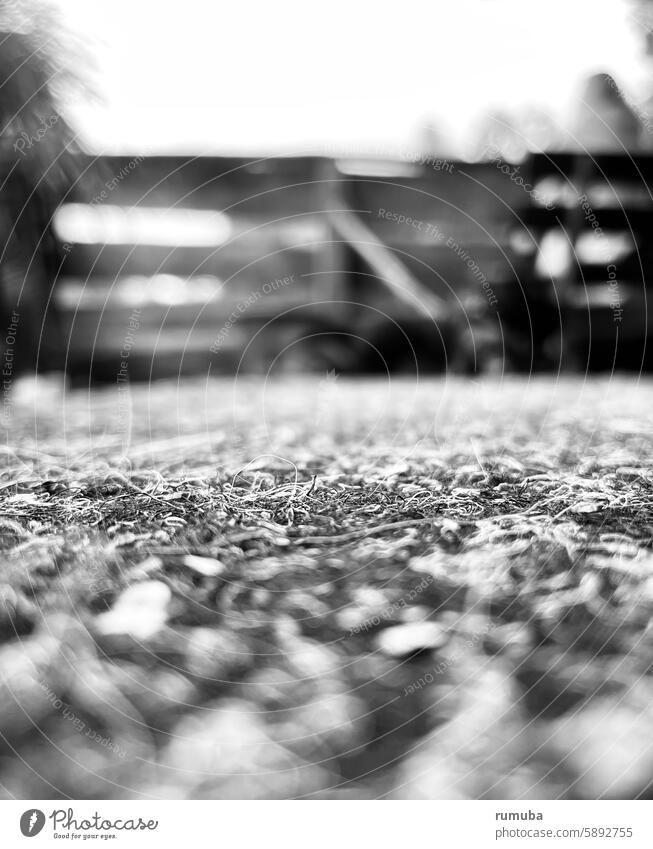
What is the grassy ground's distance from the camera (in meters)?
0.48

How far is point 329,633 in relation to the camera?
0.55 meters

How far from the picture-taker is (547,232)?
284cm

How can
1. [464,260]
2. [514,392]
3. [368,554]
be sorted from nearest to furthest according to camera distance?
1. [368,554]
2. [514,392]
3. [464,260]

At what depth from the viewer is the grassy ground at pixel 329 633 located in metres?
0.48
